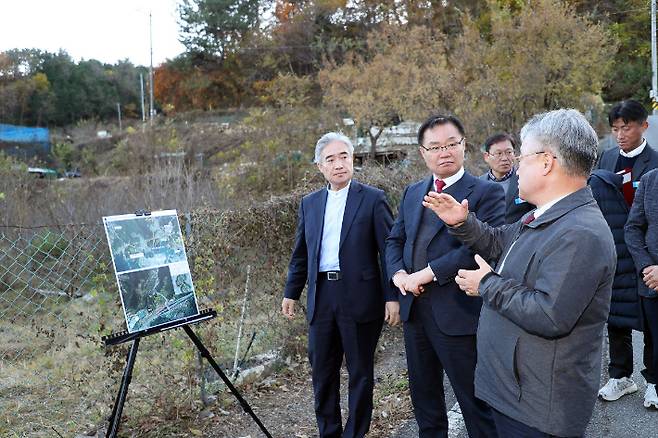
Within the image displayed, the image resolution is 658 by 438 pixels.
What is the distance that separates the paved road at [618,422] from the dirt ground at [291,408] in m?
0.25

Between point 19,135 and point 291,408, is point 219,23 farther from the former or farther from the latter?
point 291,408

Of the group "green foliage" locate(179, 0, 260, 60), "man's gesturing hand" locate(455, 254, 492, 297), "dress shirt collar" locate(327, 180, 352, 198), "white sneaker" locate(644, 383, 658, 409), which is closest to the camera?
"man's gesturing hand" locate(455, 254, 492, 297)

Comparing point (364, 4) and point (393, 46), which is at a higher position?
point (364, 4)

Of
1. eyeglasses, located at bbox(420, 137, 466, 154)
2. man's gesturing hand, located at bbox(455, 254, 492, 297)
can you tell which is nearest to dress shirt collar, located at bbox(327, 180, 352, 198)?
eyeglasses, located at bbox(420, 137, 466, 154)

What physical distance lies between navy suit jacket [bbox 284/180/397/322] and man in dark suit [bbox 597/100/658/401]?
182 cm

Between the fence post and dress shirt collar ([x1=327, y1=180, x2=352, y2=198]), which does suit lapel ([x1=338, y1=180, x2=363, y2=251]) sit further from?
the fence post

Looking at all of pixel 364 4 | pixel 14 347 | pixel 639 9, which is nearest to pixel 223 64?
pixel 364 4

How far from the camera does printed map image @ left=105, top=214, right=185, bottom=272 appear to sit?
3.05m

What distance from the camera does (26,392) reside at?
5105 mm

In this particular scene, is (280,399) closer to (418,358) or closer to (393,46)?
(418,358)

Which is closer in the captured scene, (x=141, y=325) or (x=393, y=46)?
(x=141, y=325)

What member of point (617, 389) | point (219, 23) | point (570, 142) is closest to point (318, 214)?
point (570, 142)

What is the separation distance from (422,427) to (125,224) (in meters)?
2.08

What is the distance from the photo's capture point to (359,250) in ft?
11.5
